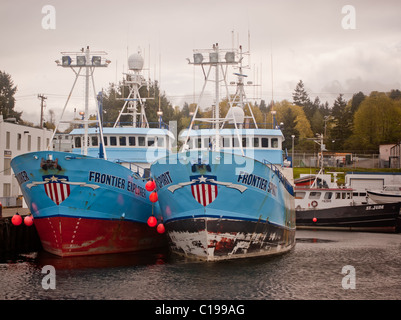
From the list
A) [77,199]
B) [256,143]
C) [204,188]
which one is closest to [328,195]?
[256,143]

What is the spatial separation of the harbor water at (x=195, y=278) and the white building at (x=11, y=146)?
15.9 metres

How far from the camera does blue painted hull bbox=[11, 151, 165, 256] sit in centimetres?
2083

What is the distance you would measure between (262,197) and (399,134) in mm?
70368

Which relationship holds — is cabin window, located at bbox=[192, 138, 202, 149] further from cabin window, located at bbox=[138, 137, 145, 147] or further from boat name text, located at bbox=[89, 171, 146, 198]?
boat name text, located at bbox=[89, 171, 146, 198]

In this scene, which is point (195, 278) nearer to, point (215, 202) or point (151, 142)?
point (215, 202)

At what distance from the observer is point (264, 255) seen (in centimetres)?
2233

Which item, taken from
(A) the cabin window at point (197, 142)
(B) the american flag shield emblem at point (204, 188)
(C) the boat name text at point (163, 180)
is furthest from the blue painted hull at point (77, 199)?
(A) the cabin window at point (197, 142)

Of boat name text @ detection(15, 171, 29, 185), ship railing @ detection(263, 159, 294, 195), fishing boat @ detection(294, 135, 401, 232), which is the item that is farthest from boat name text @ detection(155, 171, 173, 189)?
fishing boat @ detection(294, 135, 401, 232)

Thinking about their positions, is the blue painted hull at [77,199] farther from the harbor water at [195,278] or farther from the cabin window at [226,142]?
the cabin window at [226,142]

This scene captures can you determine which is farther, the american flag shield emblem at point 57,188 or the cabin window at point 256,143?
the cabin window at point 256,143

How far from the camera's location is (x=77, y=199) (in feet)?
69.2

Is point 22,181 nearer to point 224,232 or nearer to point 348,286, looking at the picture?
point 224,232

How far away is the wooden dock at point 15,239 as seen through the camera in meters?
23.7
